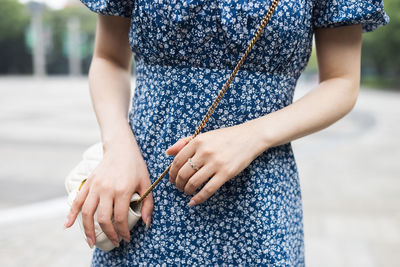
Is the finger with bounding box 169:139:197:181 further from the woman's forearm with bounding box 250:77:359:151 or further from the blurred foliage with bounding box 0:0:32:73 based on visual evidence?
→ the blurred foliage with bounding box 0:0:32:73

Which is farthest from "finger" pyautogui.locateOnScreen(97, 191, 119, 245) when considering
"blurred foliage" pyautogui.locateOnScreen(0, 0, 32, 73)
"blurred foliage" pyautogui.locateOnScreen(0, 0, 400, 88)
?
"blurred foliage" pyautogui.locateOnScreen(0, 0, 32, 73)

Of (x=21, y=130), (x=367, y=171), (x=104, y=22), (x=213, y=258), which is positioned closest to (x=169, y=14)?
(x=104, y=22)

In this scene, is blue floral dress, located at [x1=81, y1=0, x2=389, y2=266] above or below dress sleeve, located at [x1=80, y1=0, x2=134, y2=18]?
below

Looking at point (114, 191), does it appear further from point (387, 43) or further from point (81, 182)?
point (387, 43)

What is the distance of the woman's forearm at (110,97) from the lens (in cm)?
88

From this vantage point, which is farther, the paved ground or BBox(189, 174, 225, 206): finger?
the paved ground

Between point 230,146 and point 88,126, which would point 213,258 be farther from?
point 88,126

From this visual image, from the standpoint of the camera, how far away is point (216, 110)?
0.84 m

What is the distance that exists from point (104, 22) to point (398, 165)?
18.2ft

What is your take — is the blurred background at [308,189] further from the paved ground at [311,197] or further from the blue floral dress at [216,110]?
the blue floral dress at [216,110]

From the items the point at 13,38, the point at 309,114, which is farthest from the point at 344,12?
the point at 13,38

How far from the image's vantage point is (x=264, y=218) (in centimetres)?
85

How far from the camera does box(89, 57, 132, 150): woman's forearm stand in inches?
34.7

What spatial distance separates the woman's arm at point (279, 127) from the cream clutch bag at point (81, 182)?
0.31 ft
